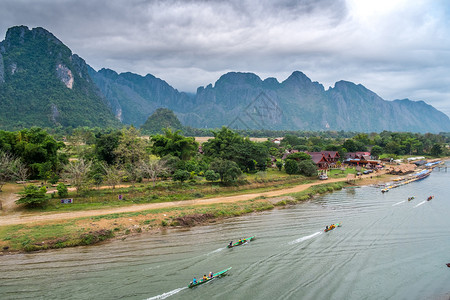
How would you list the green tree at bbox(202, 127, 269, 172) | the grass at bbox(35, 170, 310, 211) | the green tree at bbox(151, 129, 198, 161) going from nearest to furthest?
the grass at bbox(35, 170, 310, 211) → the green tree at bbox(151, 129, 198, 161) → the green tree at bbox(202, 127, 269, 172)

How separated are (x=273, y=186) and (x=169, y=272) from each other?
2711cm

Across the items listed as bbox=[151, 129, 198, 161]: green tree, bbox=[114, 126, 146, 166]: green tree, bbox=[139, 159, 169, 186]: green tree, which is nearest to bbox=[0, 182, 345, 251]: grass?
bbox=[139, 159, 169, 186]: green tree

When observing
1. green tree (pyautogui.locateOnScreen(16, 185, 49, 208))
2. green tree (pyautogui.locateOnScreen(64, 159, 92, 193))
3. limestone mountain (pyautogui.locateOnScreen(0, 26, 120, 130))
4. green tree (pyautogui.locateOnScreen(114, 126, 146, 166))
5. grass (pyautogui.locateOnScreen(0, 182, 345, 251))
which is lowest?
grass (pyautogui.locateOnScreen(0, 182, 345, 251))

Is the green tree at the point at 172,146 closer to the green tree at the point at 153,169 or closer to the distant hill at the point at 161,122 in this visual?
the green tree at the point at 153,169

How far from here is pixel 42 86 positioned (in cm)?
15012

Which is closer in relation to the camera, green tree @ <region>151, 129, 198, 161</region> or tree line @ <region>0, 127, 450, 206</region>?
tree line @ <region>0, 127, 450, 206</region>

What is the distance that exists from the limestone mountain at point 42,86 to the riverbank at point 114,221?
123 meters

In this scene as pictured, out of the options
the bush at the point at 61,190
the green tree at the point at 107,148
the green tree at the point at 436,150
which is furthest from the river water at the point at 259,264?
the green tree at the point at 436,150

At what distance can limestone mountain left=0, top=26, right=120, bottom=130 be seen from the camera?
134 m

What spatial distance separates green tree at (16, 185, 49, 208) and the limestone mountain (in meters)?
119

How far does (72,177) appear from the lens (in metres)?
30.0

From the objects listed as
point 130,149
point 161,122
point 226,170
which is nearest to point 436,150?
point 226,170

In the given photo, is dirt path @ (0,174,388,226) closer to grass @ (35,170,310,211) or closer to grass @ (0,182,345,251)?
grass @ (35,170,310,211)

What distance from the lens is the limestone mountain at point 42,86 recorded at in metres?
134
